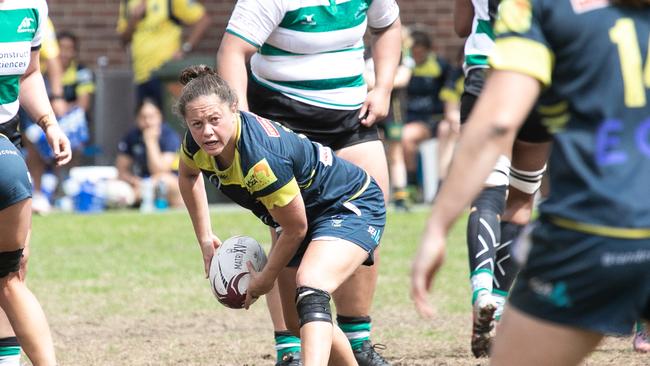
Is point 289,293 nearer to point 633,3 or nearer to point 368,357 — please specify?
point 368,357

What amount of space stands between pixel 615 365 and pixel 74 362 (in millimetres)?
2553

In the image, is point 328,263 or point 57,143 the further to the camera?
point 57,143

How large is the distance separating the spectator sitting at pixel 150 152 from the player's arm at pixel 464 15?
26.2 feet

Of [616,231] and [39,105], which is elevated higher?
[616,231]

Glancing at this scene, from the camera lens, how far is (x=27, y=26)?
4.96 metres

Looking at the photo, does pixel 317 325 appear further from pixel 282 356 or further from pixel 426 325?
pixel 426 325

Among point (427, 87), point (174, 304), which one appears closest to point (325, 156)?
point (174, 304)

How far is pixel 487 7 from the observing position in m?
5.53

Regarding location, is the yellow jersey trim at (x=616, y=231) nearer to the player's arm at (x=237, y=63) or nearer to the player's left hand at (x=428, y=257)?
the player's left hand at (x=428, y=257)

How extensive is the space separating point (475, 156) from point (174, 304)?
5108 mm

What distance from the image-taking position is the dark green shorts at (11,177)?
470cm

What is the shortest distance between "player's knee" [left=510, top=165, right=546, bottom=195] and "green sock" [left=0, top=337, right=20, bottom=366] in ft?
7.81

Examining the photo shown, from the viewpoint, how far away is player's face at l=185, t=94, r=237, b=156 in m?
4.60

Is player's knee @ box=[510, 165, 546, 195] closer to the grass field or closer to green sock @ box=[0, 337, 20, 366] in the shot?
the grass field
